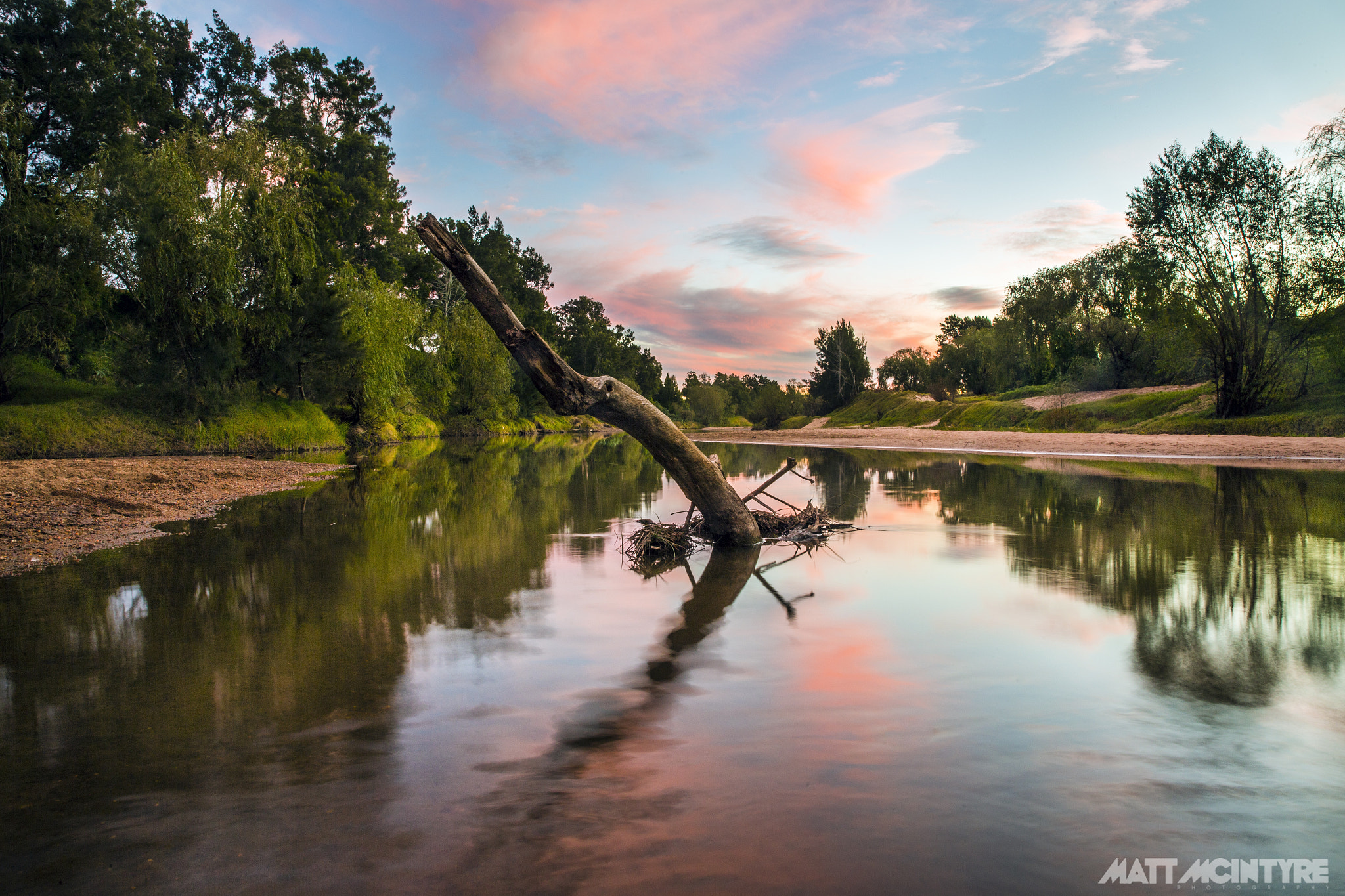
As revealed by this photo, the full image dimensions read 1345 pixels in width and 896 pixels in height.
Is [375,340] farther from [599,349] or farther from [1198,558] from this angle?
[599,349]

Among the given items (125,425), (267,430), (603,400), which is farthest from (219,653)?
(267,430)

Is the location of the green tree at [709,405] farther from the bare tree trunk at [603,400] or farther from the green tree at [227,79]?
the bare tree trunk at [603,400]

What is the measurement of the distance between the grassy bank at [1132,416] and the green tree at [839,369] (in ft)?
49.6

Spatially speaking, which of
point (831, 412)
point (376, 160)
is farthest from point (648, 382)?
point (376, 160)

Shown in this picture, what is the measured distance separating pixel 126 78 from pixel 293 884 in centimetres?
4421

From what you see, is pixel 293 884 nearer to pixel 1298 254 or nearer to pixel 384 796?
pixel 384 796

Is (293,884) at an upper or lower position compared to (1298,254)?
lower

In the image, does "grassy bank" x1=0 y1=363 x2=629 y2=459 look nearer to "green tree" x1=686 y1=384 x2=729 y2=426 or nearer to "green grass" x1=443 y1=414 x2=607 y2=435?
"green grass" x1=443 y1=414 x2=607 y2=435

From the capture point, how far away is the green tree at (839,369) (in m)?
76.8

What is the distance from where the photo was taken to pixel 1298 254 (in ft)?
97.2

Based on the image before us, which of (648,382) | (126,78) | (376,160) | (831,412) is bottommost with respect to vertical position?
(831,412)

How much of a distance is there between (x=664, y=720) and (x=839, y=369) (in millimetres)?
75553

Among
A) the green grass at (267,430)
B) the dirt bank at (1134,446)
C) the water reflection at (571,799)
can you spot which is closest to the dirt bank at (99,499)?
the green grass at (267,430)

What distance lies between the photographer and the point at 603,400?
8930 mm
